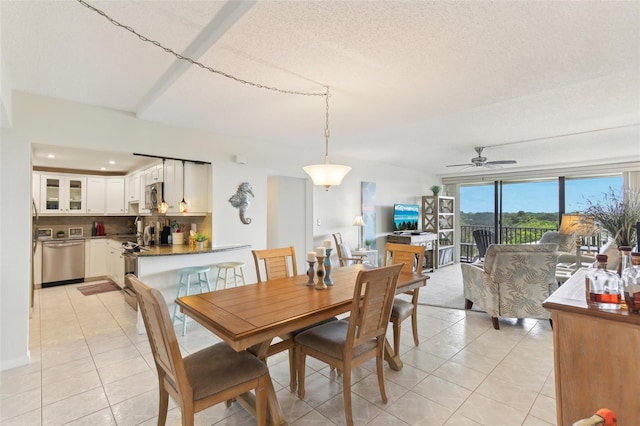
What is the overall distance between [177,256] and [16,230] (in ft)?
4.67

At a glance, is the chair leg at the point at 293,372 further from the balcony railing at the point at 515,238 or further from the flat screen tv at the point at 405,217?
the balcony railing at the point at 515,238

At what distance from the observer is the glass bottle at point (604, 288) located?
4.76ft

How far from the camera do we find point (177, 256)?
11.9ft

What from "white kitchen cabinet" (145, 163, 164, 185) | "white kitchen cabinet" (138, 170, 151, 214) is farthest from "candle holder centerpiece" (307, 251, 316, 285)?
"white kitchen cabinet" (138, 170, 151, 214)

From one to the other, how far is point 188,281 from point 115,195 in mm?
3861

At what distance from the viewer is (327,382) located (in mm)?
2387

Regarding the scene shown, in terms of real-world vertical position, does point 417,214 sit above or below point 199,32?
below

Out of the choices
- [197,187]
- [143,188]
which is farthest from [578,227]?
[143,188]

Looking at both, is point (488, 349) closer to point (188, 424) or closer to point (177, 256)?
point (188, 424)

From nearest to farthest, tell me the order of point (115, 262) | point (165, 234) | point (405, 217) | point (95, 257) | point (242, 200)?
point (242, 200) < point (165, 234) < point (115, 262) < point (95, 257) < point (405, 217)

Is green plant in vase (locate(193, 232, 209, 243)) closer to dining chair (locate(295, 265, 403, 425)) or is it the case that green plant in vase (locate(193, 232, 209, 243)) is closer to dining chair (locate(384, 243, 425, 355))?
dining chair (locate(295, 265, 403, 425))

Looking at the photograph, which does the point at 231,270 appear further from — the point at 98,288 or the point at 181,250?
the point at 98,288

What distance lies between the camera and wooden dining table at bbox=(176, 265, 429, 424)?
63.4 inches

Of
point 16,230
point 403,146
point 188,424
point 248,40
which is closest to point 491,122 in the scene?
point 403,146
